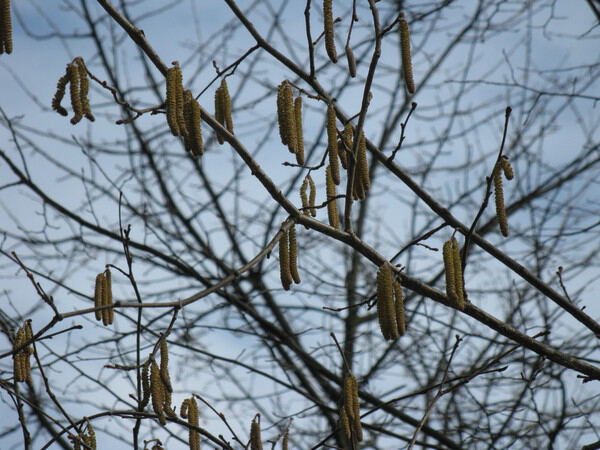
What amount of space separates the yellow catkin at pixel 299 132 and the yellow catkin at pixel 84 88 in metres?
0.73

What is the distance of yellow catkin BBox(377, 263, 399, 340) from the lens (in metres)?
2.68

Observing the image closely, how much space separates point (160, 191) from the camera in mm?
6820

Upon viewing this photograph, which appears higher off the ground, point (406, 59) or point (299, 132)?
point (406, 59)

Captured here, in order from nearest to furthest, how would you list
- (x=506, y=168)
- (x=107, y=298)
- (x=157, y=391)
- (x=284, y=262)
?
(x=157, y=391)
(x=284, y=262)
(x=107, y=298)
(x=506, y=168)

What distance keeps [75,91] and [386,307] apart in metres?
1.31

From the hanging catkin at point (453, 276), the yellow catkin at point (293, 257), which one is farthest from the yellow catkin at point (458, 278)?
the yellow catkin at point (293, 257)

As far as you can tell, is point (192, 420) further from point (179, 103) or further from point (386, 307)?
point (179, 103)

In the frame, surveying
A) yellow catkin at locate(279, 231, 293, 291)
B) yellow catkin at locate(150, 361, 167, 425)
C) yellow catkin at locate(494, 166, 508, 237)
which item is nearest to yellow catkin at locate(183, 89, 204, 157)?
yellow catkin at locate(279, 231, 293, 291)

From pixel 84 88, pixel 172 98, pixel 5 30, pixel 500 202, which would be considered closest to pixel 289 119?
pixel 172 98

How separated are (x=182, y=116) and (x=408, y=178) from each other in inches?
50.8

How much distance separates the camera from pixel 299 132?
3055 millimetres

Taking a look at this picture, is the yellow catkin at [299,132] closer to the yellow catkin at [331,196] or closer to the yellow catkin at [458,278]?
the yellow catkin at [331,196]

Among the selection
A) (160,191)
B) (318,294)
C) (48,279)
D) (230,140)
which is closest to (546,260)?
(318,294)

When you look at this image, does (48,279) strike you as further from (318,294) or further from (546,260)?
(546,260)
